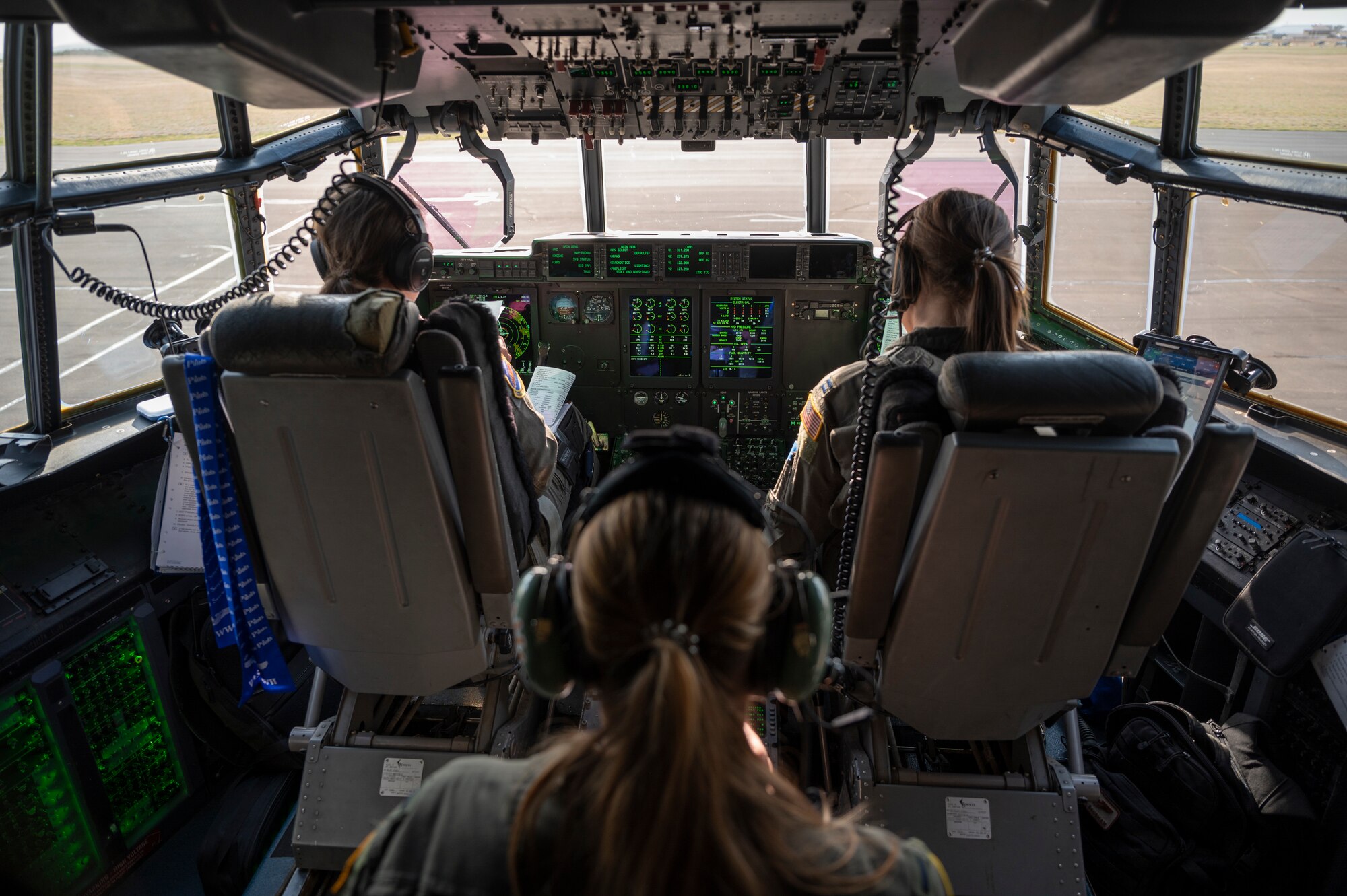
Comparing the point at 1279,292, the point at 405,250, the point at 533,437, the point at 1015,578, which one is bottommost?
the point at 1015,578

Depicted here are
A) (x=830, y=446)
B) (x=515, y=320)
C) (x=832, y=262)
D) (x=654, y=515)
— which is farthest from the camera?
(x=515, y=320)

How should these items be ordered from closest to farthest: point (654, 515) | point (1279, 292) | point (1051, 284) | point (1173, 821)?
1. point (654, 515)
2. point (1173, 821)
3. point (1051, 284)
4. point (1279, 292)

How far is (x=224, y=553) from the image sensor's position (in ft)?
5.74

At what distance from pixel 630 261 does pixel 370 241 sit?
1.84m

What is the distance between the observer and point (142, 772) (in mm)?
2250

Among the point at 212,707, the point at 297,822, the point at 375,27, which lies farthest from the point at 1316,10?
the point at 212,707

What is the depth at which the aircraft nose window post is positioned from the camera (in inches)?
29.7

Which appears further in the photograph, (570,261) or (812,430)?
(570,261)

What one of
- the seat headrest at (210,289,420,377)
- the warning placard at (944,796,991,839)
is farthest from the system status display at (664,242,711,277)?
the warning placard at (944,796,991,839)

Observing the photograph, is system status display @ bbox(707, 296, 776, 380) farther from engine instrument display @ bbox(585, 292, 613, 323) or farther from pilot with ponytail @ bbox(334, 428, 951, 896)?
pilot with ponytail @ bbox(334, 428, 951, 896)

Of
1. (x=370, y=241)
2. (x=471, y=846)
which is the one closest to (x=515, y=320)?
(x=370, y=241)

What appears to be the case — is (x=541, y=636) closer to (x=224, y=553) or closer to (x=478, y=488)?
(x=478, y=488)

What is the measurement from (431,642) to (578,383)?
7.20 ft

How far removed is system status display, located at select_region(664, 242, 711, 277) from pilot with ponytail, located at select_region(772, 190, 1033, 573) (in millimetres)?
1696
